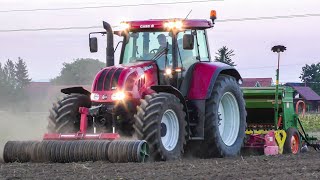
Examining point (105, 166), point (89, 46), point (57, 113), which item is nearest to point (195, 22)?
point (89, 46)

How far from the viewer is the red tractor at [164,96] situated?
487 inches

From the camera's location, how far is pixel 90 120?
1284 cm

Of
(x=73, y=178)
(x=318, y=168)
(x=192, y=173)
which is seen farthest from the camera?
(x=318, y=168)

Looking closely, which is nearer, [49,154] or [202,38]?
[49,154]

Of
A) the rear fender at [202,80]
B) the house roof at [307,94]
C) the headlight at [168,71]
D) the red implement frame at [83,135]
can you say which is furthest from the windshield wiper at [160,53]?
the house roof at [307,94]

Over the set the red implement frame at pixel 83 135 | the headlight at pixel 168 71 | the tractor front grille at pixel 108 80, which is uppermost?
the headlight at pixel 168 71

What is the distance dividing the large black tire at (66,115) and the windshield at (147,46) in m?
1.41

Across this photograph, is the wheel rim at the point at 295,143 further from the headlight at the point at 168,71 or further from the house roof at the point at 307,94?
the house roof at the point at 307,94

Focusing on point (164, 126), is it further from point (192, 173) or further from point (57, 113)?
point (192, 173)

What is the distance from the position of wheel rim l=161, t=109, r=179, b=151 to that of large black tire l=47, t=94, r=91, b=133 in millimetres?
1714

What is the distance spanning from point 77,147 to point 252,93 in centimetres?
634

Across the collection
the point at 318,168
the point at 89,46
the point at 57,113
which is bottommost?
the point at 318,168

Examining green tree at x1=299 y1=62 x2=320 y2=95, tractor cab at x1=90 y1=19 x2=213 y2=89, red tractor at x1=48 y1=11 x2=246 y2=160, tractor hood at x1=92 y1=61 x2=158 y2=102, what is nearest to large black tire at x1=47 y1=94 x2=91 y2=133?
red tractor at x1=48 y1=11 x2=246 y2=160

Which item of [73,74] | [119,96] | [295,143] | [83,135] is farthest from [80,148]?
[73,74]
